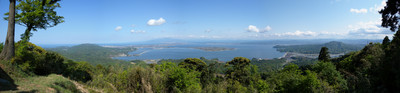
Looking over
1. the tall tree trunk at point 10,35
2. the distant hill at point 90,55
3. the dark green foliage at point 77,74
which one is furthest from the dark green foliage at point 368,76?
the distant hill at point 90,55

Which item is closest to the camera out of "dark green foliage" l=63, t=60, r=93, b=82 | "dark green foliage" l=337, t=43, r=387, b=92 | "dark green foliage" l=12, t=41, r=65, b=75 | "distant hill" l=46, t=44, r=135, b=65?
"dark green foliage" l=337, t=43, r=387, b=92

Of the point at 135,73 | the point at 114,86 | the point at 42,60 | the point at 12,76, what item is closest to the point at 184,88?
the point at 135,73

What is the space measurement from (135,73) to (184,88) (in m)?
1.94

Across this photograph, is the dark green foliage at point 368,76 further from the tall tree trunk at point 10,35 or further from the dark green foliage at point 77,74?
the tall tree trunk at point 10,35

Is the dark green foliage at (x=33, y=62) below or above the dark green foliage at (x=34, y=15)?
below

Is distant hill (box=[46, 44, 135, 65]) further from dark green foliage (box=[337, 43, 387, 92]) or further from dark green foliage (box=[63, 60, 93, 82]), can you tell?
dark green foliage (box=[337, 43, 387, 92])

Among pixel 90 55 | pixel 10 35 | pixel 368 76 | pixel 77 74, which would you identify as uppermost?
pixel 10 35

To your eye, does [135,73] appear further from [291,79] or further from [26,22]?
[26,22]

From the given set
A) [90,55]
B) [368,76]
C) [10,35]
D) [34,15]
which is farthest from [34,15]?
[90,55]

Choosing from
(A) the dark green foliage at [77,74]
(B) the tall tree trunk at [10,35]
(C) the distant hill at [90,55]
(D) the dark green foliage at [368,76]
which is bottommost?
(C) the distant hill at [90,55]

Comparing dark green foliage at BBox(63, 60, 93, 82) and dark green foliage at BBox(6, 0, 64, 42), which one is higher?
dark green foliage at BBox(6, 0, 64, 42)

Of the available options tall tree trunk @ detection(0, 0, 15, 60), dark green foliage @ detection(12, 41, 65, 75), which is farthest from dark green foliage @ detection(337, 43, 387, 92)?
tall tree trunk @ detection(0, 0, 15, 60)

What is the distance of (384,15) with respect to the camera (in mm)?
8469

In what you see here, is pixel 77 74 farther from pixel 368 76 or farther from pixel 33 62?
pixel 368 76
